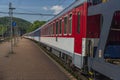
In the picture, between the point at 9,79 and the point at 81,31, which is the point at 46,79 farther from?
the point at 81,31

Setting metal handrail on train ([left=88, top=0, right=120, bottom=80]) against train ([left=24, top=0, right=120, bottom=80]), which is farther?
train ([left=24, top=0, right=120, bottom=80])

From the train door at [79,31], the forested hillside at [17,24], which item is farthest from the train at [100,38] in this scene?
the forested hillside at [17,24]

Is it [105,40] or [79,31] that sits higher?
[79,31]

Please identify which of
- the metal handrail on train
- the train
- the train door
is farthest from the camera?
the train door

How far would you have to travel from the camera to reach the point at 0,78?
14961 mm

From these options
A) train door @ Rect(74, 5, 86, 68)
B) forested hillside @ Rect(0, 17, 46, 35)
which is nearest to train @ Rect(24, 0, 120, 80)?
train door @ Rect(74, 5, 86, 68)

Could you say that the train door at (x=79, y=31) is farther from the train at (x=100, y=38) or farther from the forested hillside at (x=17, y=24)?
the forested hillside at (x=17, y=24)

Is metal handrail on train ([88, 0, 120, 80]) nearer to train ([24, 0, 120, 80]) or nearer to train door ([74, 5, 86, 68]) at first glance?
train ([24, 0, 120, 80])

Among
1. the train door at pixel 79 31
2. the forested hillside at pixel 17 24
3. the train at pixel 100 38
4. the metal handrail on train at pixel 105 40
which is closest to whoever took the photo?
the metal handrail on train at pixel 105 40

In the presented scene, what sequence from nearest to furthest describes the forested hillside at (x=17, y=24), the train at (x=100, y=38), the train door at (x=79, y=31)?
1. the train at (x=100, y=38)
2. the train door at (x=79, y=31)
3. the forested hillside at (x=17, y=24)

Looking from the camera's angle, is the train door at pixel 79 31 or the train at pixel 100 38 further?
the train door at pixel 79 31

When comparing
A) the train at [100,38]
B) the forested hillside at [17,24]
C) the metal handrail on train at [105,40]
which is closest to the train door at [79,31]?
the train at [100,38]

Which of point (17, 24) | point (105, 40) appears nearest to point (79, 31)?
point (105, 40)

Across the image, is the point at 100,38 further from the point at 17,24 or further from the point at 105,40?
the point at 17,24
